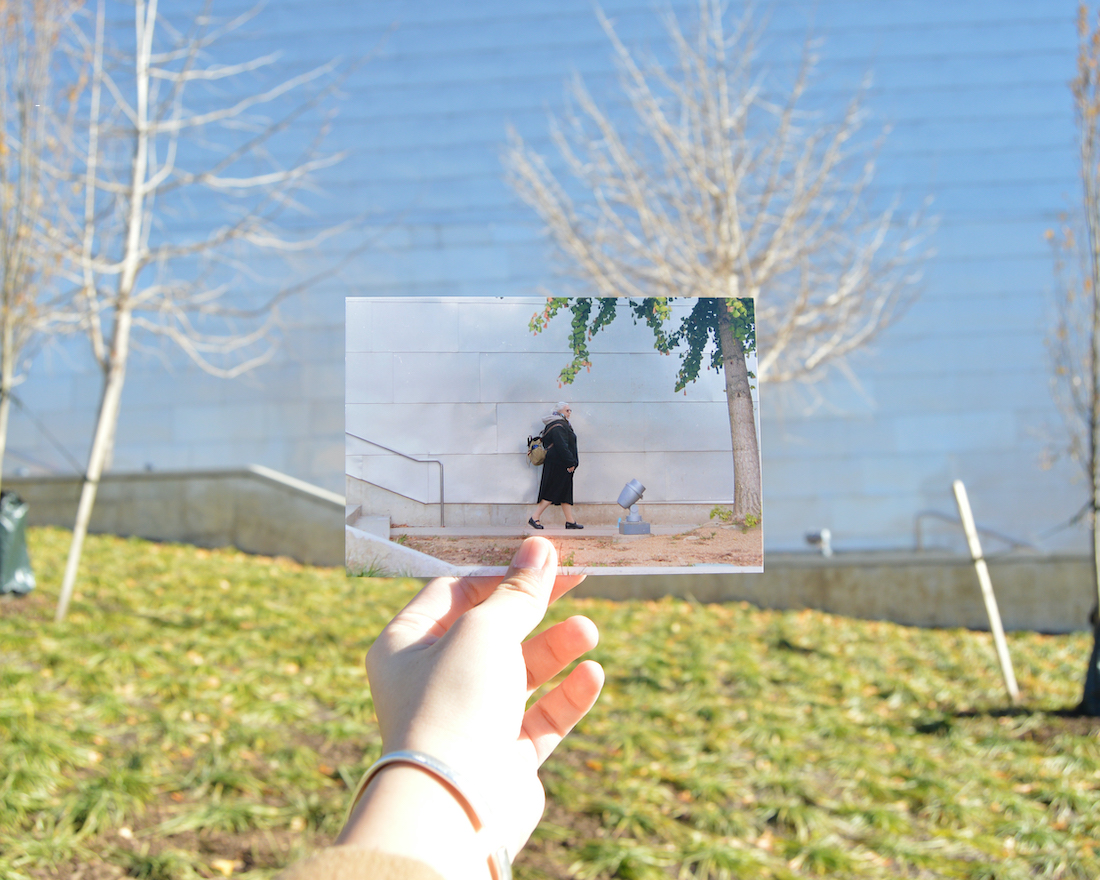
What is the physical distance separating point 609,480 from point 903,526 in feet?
36.1

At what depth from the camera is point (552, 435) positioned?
5.80 feet

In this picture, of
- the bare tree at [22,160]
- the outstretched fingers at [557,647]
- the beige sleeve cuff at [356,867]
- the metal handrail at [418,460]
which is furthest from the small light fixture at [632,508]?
the bare tree at [22,160]

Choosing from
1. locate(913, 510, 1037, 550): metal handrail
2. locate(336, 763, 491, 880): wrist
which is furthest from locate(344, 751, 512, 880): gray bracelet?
locate(913, 510, 1037, 550): metal handrail

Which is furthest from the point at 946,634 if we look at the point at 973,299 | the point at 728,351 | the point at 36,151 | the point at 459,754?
the point at 36,151

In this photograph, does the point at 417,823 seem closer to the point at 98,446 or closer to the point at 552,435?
the point at 552,435

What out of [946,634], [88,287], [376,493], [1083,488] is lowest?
[946,634]

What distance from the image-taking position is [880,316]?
992 centimetres

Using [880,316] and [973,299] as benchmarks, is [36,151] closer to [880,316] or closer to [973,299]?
[880,316]

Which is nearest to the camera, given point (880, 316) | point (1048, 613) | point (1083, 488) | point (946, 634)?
point (946, 634)

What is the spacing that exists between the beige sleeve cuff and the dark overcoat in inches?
37.0

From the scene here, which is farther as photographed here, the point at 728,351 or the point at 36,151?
the point at 36,151

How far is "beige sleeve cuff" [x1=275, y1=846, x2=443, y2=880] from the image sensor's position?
2.82ft

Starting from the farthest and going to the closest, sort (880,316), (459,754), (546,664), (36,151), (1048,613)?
(880,316)
(1048,613)
(36,151)
(546,664)
(459,754)

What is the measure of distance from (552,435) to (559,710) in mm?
592
